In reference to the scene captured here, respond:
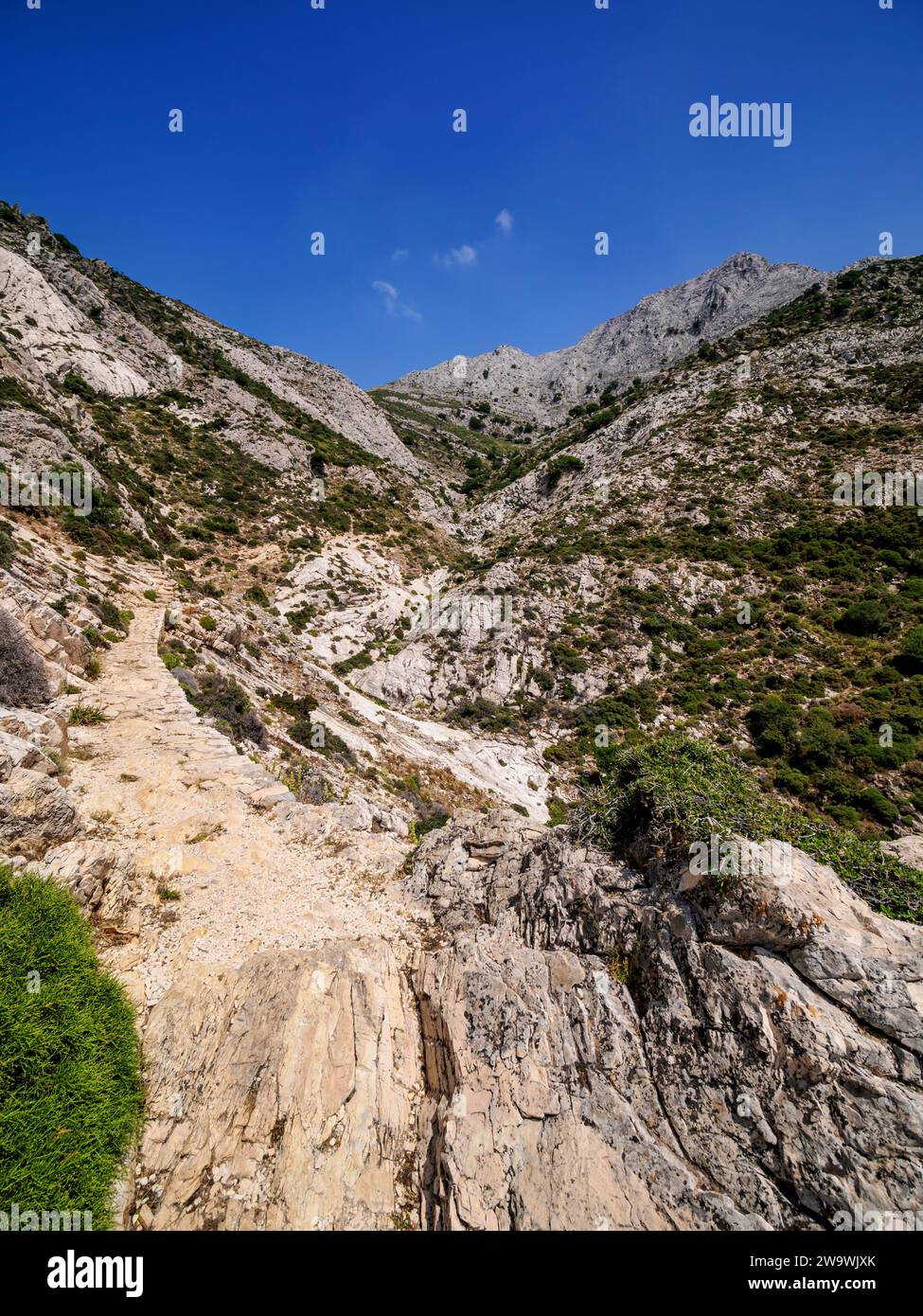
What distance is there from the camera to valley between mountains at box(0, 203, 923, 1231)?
4.86m

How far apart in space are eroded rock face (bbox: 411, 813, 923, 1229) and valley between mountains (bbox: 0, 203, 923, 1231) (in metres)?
0.03

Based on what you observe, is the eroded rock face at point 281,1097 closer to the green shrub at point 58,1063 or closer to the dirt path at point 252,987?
the dirt path at point 252,987

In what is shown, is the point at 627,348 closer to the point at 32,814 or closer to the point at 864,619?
the point at 864,619

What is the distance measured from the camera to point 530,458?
6762cm

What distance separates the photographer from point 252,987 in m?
6.73

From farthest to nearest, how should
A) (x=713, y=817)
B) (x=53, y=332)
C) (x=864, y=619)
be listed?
(x=53, y=332) < (x=864, y=619) < (x=713, y=817)

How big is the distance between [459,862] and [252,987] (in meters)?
4.68

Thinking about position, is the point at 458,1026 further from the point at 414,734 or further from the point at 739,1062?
the point at 414,734

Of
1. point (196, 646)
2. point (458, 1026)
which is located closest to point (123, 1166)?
point (458, 1026)

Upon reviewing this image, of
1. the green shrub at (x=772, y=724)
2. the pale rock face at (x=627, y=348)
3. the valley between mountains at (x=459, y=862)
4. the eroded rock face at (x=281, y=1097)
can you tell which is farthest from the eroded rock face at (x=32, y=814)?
the pale rock face at (x=627, y=348)

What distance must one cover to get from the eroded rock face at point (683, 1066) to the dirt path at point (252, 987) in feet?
2.68

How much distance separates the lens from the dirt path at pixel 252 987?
16.4 feet

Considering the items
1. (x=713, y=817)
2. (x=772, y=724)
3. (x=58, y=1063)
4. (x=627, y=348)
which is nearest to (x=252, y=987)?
(x=58, y=1063)

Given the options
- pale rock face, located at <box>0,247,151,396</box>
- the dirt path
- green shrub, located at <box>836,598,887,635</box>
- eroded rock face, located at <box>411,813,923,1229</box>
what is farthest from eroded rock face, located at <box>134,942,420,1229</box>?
pale rock face, located at <box>0,247,151,396</box>
